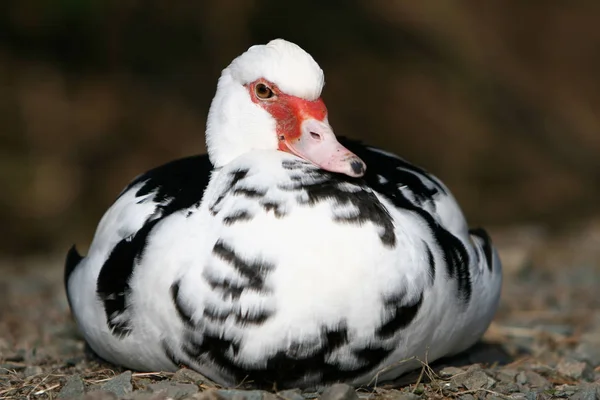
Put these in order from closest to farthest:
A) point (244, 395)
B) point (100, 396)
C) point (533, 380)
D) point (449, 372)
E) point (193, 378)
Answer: point (100, 396), point (244, 395), point (193, 378), point (449, 372), point (533, 380)

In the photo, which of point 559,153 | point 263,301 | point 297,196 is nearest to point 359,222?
point 297,196

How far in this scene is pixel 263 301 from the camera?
382cm

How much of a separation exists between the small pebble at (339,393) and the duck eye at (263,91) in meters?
1.40

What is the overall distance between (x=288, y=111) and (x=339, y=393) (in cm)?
135

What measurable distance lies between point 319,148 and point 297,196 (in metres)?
0.31

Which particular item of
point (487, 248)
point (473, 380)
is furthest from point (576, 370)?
point (473, 380)

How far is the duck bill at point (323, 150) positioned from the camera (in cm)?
404

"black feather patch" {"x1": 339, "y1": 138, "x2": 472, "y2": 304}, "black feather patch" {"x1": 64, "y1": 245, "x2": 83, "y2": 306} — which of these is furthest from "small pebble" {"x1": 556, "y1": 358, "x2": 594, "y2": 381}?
"black feather patch" {"x1": 64, "y1": 245, "x2": 83, "y2": 306}

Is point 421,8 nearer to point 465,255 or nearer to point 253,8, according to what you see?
point 253,8

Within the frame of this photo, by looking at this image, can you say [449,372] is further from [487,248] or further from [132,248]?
[132,248]

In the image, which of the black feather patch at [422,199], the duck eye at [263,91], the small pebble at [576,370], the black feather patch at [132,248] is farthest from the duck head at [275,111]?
the small pebble at [576,370]

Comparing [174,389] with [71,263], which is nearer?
[174,389]

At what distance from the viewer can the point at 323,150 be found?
4.16 metres

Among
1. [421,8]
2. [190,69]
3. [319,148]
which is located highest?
[421,8]
